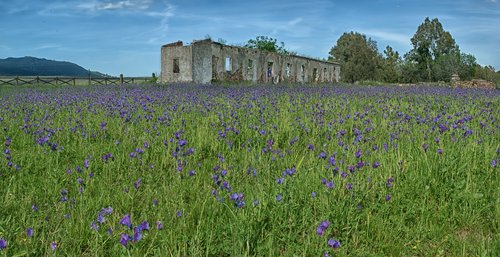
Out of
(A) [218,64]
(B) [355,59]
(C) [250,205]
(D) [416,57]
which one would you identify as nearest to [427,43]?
(D) [416,57]

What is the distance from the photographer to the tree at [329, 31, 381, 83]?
67.2 m

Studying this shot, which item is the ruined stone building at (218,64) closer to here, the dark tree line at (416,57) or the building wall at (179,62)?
the building wall at (179,62)

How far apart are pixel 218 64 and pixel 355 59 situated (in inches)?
1888

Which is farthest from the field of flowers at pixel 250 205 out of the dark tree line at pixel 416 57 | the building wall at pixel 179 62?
the dark tree line at pixel 416 57

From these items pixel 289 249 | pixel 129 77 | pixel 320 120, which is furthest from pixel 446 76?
pixel 289 249

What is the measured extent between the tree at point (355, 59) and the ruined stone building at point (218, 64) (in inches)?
1401

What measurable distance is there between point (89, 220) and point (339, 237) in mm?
1491

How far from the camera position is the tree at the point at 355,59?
6719cm

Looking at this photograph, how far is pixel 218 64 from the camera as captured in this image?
25078mm

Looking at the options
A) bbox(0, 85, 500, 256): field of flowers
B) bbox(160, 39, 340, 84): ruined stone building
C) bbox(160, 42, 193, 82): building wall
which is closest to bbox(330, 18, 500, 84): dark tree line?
bbox(160, 39, 340, 84): ruined stone building

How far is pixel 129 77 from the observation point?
38594mm

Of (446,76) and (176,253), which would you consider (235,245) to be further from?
(446,76)

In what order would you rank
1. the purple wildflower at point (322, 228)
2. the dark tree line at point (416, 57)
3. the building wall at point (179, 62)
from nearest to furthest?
the purple wildflower at point (322, 228) → the building wall at point (179, 62) → the dark tree line at point (416, 57)

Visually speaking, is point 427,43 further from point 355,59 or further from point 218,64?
point 218,64
